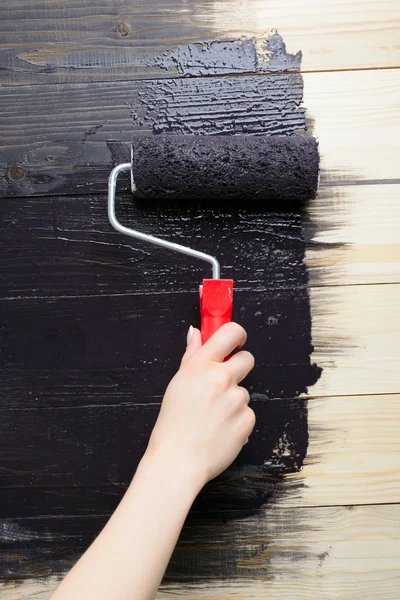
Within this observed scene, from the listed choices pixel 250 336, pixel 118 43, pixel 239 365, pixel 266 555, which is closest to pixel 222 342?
pixel 239 365

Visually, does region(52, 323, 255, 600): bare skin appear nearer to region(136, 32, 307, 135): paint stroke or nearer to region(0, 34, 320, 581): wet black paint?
region(0, 34, 320, 581): wet black paint

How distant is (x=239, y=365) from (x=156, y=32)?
54 centimetres

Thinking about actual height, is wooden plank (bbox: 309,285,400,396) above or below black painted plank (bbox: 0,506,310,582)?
above

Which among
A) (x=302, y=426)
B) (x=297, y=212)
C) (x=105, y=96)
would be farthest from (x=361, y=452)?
(x=105, y=96)

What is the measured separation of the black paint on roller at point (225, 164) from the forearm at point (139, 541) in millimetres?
388

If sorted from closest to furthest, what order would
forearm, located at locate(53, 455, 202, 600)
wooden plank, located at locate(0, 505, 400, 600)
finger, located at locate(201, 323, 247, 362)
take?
forearm, located at locate(53, 455, 202, 600) < finger, located at locate(201, 323, 247, 362) < wooden plank, located at locate(0, 505, 400, 600)

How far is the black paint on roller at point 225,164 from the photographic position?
2.59 feet

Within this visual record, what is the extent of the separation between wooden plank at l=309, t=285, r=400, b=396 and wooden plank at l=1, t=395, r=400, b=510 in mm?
23

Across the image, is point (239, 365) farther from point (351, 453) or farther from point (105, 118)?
point (105, 118)

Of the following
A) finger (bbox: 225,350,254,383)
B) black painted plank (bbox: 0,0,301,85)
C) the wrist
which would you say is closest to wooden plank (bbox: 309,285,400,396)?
finger (bbox: 225,350,254,383)

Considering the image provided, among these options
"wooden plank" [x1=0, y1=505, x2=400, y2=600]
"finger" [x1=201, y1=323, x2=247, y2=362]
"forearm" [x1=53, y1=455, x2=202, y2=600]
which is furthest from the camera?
"wooden plank" [x1=0, y1=505, x2=400, y2=600]

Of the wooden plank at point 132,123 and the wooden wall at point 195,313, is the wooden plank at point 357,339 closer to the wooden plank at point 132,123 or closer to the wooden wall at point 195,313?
the wooden wall at point 195,313

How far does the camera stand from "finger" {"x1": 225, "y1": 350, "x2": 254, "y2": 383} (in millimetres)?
725

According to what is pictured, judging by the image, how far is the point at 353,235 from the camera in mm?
865
